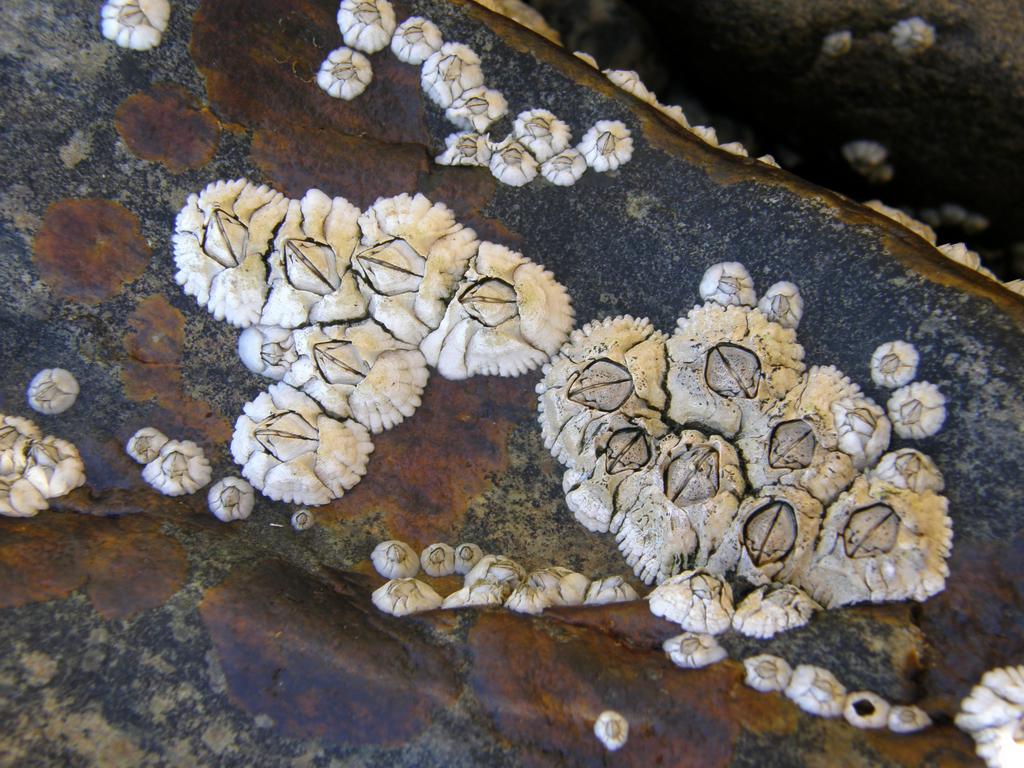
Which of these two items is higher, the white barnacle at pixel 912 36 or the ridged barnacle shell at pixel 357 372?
the white barnacle at pixel 912 36

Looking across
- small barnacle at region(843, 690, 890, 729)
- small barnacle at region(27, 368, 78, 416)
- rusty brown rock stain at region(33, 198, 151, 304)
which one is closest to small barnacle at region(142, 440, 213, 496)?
small barnacle at region(27, 368, 78, 416)

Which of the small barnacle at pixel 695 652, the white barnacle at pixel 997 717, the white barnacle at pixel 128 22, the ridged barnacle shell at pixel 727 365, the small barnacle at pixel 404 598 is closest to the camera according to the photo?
the white barnacle at pixel 997 717

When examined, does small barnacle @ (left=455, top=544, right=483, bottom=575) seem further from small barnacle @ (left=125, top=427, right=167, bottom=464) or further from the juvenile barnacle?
the juvenile barnacle

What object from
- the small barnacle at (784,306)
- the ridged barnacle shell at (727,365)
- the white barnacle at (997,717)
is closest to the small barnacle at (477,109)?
the ridged barnacle shell at (727,365)

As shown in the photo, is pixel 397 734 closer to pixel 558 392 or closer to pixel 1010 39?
pixel 558 392

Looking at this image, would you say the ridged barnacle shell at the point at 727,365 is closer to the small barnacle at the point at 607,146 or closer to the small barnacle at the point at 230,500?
the small barnacle at the point at 607,146

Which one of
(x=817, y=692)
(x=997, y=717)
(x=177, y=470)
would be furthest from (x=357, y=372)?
(x=997, y=717)
